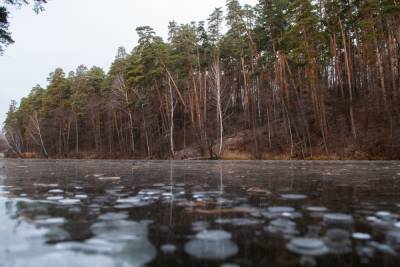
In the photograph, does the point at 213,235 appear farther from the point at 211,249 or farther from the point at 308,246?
the point at 308,246

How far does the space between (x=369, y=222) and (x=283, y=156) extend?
17.2 m

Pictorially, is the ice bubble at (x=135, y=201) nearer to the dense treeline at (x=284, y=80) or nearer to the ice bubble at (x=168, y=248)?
the ice bubble at (x=168, y=248)

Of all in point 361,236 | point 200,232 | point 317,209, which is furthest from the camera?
point 317,209

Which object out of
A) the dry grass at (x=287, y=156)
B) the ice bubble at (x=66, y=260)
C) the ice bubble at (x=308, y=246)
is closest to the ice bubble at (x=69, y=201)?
the ice bubble at (x=66, y=260)

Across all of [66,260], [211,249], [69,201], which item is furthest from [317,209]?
[69,201]

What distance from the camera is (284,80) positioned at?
74.5 feet

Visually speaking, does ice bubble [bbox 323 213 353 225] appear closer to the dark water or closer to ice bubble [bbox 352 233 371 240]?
the dark water

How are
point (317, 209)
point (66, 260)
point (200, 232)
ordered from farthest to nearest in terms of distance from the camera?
point (317, 209) → point (200, 232) → point (66, 260)

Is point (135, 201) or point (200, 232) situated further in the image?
point (135, 201)

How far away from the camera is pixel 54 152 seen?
142 feet

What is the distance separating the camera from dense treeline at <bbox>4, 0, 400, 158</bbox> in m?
18.3

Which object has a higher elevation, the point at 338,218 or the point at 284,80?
the point at 284,80

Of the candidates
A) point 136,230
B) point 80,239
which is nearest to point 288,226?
point 136,230

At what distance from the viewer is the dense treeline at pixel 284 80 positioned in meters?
18.3
